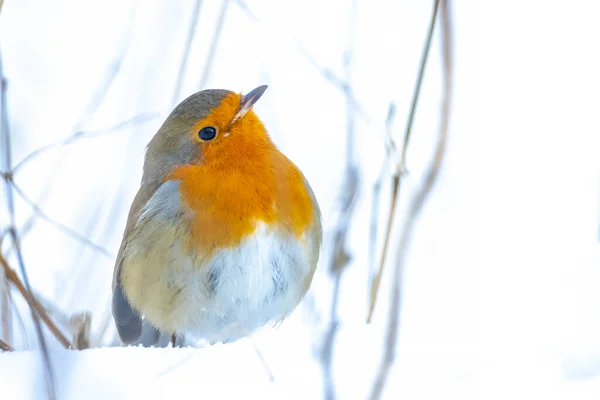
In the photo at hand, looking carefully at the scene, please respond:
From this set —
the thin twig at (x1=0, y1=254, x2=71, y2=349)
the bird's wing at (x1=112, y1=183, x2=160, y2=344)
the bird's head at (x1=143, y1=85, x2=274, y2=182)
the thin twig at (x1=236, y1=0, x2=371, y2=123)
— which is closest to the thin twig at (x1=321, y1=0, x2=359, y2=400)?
the thin twig at (x1=236, y1=0, x2=371, y2=123)

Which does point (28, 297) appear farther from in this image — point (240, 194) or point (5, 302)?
point (240, 194)

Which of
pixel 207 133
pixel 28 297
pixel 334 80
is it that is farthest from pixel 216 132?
pixel 28 297

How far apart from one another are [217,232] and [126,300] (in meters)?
0.66

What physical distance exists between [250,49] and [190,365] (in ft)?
9.97

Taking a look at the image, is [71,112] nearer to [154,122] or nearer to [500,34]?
[154,122]

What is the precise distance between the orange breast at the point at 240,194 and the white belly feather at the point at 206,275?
0.04 m

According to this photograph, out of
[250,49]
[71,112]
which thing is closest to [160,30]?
[250,49]

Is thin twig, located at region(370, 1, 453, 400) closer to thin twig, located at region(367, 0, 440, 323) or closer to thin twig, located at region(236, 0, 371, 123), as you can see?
thin twig, located at region(367, 0, 440, 323)

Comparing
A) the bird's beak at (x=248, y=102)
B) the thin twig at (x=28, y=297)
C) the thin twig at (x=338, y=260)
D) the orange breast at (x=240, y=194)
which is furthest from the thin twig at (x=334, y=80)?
the thin twig at (x=28, y=297)

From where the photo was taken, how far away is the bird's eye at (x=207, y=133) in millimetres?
3076

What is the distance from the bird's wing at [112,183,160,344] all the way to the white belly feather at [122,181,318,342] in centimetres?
10

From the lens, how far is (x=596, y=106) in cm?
475

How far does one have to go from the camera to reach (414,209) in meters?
1.54

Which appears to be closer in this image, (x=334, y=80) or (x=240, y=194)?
(x=240, y=194)
